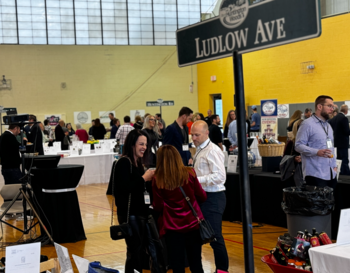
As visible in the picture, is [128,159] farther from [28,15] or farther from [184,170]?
[28,15]

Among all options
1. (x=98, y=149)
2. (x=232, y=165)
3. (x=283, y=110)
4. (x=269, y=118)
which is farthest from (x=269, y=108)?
(x=232, y=165)

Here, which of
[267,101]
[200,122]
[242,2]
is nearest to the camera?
[242,2]

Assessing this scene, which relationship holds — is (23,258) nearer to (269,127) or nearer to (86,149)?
(86,149)

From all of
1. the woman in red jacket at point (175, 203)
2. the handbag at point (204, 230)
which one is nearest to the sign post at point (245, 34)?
the woman in red jacket at point (175, 203)

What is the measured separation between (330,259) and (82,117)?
16046 mm

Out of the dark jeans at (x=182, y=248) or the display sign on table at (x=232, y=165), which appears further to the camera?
the display sign on table at (x=232, y=165)

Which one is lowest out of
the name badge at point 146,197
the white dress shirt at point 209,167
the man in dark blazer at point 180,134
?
the name badge at point 146,197

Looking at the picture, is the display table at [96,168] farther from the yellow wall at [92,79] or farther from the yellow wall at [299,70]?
the yellow wall at [92,79]

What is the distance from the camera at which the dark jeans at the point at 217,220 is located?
11.5ft

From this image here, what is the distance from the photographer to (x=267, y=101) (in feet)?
44.9

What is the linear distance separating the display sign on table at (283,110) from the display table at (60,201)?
9.40m

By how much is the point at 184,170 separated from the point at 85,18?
626 inches

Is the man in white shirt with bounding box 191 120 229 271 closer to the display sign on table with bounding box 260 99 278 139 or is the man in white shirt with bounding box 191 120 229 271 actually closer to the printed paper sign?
the printed paper sign

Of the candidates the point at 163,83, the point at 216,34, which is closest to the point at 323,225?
the point at 216,34
